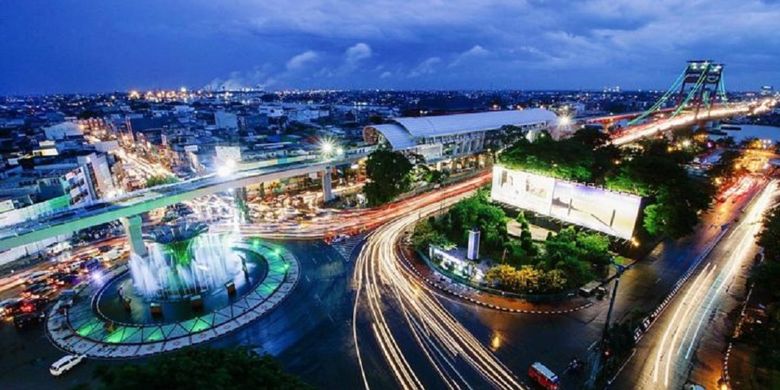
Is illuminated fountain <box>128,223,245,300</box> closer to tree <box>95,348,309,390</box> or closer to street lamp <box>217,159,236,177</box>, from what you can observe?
street lamp <box>217,159,236,177</box>

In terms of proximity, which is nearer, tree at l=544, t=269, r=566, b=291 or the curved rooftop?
tree at l=544, t=269, r=566, b=291

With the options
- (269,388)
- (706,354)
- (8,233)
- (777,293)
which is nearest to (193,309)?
(8,233)

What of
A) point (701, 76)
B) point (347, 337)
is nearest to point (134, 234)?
point (347, 337)

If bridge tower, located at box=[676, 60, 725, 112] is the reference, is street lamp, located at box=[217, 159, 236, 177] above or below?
below

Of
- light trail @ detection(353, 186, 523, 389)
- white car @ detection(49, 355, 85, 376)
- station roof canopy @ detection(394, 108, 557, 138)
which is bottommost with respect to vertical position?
light trail @ detection(353, 186, 523, 389)

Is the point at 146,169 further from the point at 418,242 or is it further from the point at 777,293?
the point at 777,293

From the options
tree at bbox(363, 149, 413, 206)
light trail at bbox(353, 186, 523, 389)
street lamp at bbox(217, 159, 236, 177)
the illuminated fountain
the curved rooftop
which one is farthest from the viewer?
the curved rooftop

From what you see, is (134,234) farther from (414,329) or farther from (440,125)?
(440,125)

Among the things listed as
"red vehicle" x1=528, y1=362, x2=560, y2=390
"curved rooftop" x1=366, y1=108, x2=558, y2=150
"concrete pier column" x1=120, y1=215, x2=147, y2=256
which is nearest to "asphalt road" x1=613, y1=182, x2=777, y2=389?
"red vehicle" x1=528, y1=362, x2=560, y2=390
